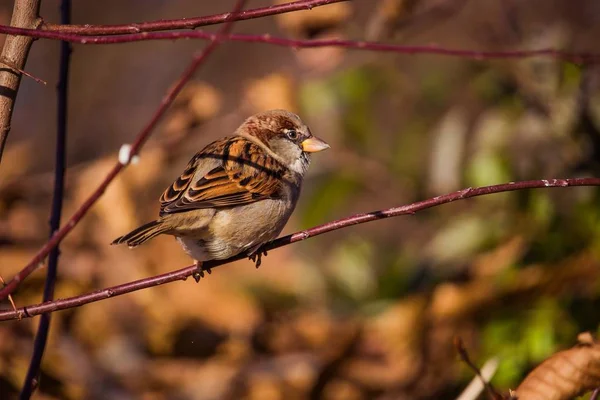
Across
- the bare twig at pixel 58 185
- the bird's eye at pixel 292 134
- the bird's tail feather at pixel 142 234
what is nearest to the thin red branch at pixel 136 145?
the bare twig at pixel 58 185

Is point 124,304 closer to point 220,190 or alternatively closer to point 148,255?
point 148,255

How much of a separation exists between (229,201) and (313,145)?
60 cm

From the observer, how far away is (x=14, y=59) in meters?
1.89

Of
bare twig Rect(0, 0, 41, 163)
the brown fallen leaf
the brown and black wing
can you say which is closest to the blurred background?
the brown and black wing

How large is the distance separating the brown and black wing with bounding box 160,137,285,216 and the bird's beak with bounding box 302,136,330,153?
0.56 feet

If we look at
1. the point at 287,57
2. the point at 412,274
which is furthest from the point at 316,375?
the point at 287,57

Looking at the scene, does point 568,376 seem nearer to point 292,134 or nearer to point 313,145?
point 313,145

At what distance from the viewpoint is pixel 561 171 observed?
12.5 feet

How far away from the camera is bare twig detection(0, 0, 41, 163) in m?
1.87

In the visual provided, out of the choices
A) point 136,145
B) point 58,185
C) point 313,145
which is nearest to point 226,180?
point 313,145

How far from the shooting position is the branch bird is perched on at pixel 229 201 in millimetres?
2873

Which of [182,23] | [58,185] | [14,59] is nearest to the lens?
[182,23]

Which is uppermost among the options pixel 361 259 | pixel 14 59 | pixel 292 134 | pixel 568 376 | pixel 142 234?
pixel 14 59

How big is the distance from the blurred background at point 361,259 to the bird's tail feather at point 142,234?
2.96 feet
